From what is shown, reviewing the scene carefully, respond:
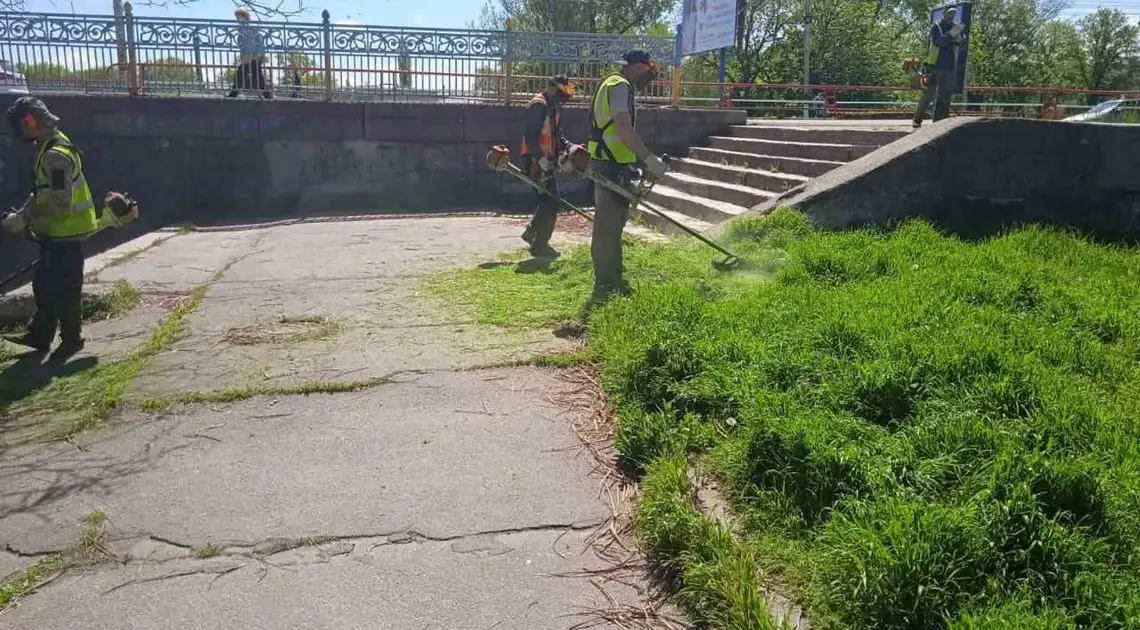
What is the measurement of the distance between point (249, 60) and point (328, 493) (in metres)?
11.3

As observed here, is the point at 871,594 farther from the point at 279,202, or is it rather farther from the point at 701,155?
the point at 279,202

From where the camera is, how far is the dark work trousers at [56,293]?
19.8 ft

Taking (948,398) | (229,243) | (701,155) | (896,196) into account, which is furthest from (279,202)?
(948,398)

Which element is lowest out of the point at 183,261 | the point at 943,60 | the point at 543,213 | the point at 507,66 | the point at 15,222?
the point at 183,261

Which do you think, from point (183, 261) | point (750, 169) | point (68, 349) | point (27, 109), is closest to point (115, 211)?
point (27, 109)

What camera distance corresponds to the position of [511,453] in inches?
168

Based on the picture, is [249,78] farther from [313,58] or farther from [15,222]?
[15,222]

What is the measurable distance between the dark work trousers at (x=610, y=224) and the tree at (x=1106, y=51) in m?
51.2

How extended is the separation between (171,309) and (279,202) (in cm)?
677

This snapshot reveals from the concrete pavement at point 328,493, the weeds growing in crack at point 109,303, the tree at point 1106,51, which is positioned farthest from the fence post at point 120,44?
the tree at point 1106,51

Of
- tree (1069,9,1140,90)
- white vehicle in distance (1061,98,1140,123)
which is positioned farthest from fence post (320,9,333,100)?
tree (1069,9,1140,90)

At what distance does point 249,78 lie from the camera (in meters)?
13.4

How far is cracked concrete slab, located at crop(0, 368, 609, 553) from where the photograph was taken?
360cm

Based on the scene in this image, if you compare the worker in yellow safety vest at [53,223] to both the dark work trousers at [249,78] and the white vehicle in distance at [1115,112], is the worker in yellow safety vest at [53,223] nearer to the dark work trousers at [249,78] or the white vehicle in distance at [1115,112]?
the dark work trousers at [249,78]
